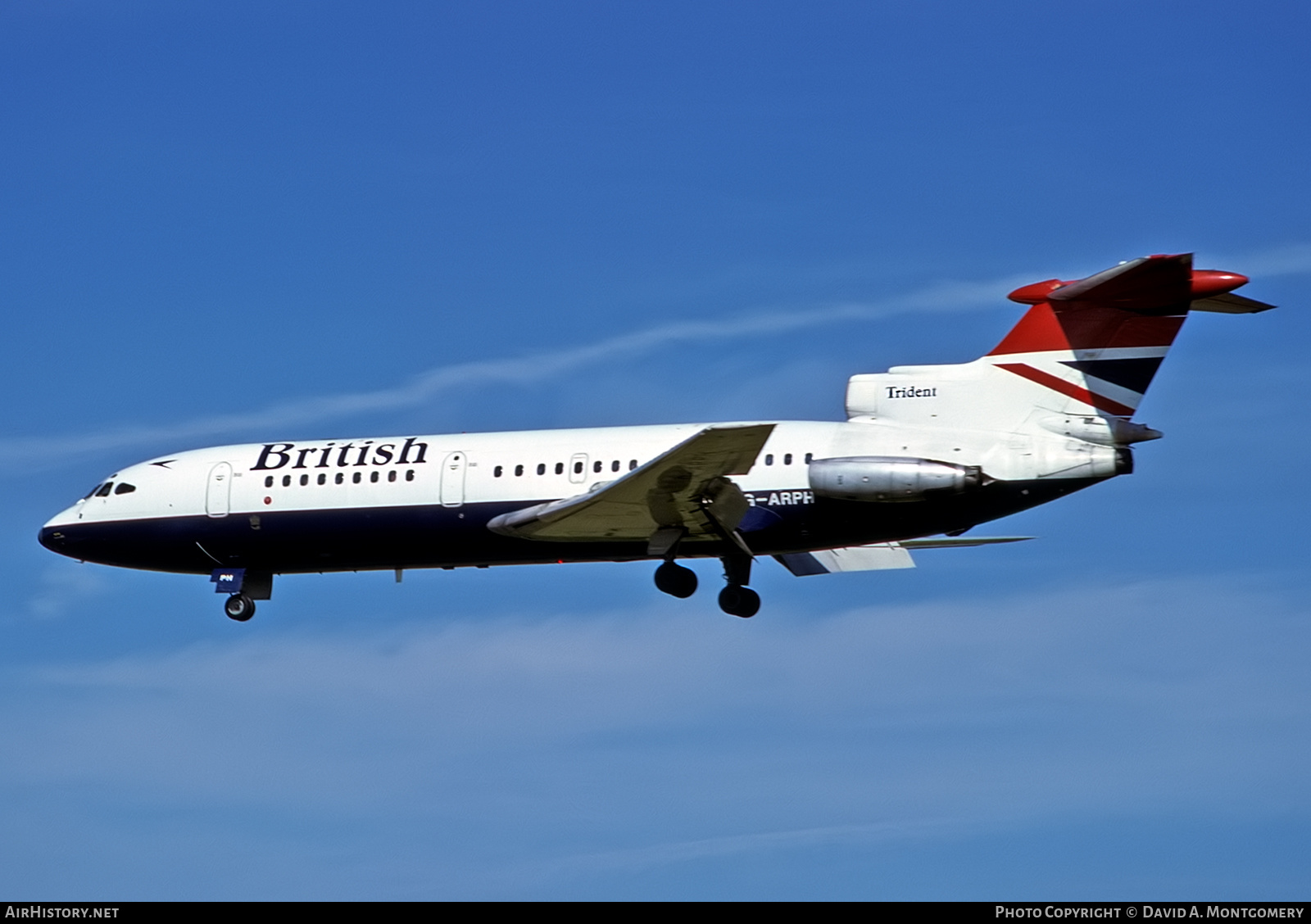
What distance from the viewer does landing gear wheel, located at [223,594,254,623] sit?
38.9 meters

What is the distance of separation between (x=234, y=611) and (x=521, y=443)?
6.91 meters

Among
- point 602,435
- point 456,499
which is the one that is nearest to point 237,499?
point 456,499

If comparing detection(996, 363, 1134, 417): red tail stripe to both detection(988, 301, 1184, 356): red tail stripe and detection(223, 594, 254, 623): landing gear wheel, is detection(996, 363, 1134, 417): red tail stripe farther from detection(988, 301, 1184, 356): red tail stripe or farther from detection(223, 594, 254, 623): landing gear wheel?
detection(223, 594, 254, 623): landing gear wheel

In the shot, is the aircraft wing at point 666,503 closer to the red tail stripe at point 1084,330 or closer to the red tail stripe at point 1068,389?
the red tail stripe at point 1068,389

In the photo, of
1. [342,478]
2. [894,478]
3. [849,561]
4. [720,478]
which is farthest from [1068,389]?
[342,478]

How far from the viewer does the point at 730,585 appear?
36.9 metres

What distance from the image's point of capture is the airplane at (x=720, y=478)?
33.4 metres

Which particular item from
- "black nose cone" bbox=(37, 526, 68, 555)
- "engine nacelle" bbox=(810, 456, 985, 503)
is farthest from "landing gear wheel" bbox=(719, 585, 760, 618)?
"black nose cone" bbox=(37, 526, 68, 555)

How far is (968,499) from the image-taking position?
33844 mm

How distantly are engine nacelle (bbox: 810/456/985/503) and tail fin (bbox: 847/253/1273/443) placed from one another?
4.66 feet
